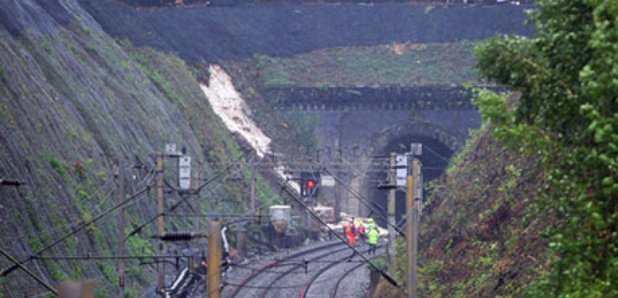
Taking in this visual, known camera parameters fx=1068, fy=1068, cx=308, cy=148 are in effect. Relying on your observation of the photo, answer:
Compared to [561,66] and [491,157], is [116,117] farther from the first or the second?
[561,66]

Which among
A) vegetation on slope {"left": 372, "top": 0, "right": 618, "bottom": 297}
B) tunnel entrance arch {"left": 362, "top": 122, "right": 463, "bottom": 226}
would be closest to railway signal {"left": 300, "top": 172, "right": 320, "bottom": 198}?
tunnel entrance arch {"left": 362, "top": 122, "right": 463, "bottom": 226}

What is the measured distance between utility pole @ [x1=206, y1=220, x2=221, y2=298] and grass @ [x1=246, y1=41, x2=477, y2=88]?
49.9 metres

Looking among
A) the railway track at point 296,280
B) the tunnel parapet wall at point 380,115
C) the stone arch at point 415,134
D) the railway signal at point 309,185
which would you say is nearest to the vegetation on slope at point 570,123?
Answer: the railway track at point 296,280

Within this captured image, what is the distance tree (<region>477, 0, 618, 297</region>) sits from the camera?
11.6 metres

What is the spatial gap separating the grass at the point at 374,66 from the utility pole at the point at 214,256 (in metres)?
49.9

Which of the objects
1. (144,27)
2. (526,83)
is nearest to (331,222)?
(144,27)

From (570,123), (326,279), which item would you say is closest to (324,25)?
(326,279)

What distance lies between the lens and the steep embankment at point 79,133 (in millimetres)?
26281

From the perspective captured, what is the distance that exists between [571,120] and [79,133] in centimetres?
2401

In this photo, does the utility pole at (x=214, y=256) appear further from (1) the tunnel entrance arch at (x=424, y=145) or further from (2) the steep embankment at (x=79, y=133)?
(1) the tunnel entrance arch at (x=424, y=145)

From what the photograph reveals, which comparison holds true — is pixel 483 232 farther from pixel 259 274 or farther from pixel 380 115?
pixel 380 115

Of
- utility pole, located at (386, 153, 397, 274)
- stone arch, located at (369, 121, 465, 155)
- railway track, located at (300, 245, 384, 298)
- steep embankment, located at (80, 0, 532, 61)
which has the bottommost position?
railway track, located at (300, 245, 384, 298)

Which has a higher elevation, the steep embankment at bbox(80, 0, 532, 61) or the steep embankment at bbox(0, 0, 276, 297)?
Result: the steep embankment at bbox(80, 0, 532, 61)

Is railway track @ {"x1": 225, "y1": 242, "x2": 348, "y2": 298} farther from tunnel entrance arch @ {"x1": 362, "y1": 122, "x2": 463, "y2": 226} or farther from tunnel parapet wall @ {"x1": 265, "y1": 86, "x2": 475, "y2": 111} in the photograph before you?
tunnel parapet wall @ {"x1": 265, "y1": 86, "x2": 475, "y2": 111}
